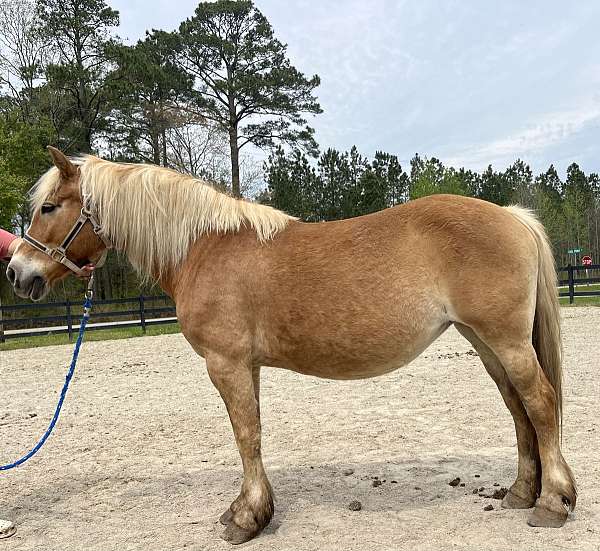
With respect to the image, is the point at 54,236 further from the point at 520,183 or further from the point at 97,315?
the point at 520,183

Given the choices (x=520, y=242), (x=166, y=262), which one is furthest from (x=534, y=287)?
(x=166, y=262)

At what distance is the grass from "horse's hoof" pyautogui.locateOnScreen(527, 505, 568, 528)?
12290mm

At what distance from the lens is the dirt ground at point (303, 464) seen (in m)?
2.81

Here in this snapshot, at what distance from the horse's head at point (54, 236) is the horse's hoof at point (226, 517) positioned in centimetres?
183

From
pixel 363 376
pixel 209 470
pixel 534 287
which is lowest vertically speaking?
pixel 209 470

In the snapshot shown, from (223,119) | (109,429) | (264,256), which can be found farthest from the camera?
(223,119)

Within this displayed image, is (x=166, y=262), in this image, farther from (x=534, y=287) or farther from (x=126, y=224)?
(x=534, y=287)

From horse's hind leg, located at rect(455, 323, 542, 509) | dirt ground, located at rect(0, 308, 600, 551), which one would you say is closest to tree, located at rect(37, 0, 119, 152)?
dirt ground, located at rect(0, 308, 600, 551)

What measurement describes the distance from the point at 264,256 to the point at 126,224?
3.17 feet

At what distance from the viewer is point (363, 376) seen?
2.93m

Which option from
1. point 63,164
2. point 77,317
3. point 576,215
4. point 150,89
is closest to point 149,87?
point 150,89

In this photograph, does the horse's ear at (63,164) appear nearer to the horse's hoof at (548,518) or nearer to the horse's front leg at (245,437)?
the horse's front leg at (245,437)

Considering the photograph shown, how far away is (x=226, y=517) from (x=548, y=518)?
1.93 metres

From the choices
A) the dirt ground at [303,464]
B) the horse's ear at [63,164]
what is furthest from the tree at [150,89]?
the horse's ear at [63,164]
